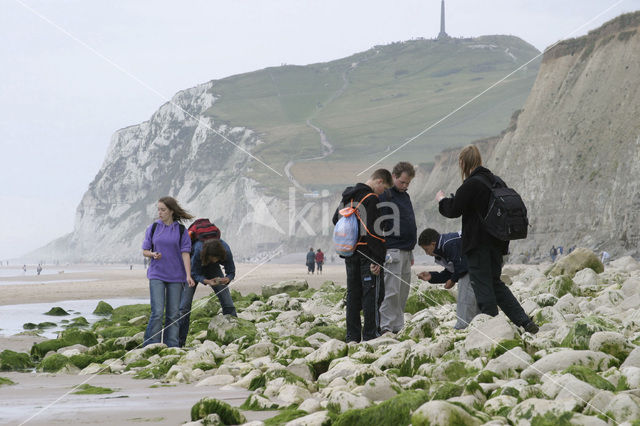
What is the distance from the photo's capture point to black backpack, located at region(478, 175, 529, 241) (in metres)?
5.68

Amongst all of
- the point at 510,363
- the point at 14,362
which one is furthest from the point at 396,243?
the point at 14,362

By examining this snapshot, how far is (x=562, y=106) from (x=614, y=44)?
16.8 ft

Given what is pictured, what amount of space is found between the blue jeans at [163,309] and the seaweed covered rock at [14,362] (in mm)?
1237

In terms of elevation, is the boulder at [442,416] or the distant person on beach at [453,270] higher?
the distant person on beach at [453,270]

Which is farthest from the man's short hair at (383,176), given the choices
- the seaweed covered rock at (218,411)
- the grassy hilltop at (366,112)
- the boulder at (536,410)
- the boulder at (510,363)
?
the grassy hilltop at (366,112)

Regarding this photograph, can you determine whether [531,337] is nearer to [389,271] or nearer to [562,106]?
[389,271]

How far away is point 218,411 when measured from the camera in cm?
403

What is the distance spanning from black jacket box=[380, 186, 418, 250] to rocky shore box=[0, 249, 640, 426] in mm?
779

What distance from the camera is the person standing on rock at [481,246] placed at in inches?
233

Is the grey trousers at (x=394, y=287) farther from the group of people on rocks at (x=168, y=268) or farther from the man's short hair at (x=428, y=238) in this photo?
the group of people on rocks at (x=168, y=268)

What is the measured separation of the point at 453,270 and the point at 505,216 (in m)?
1.48

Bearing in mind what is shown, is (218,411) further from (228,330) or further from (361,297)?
(228,330)

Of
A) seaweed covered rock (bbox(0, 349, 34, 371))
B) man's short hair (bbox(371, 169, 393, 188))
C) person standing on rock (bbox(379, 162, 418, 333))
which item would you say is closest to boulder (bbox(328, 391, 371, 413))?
person standing on rock (bbox(379, 162, 418, 333))

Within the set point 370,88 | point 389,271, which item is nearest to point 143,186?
point 370,88
